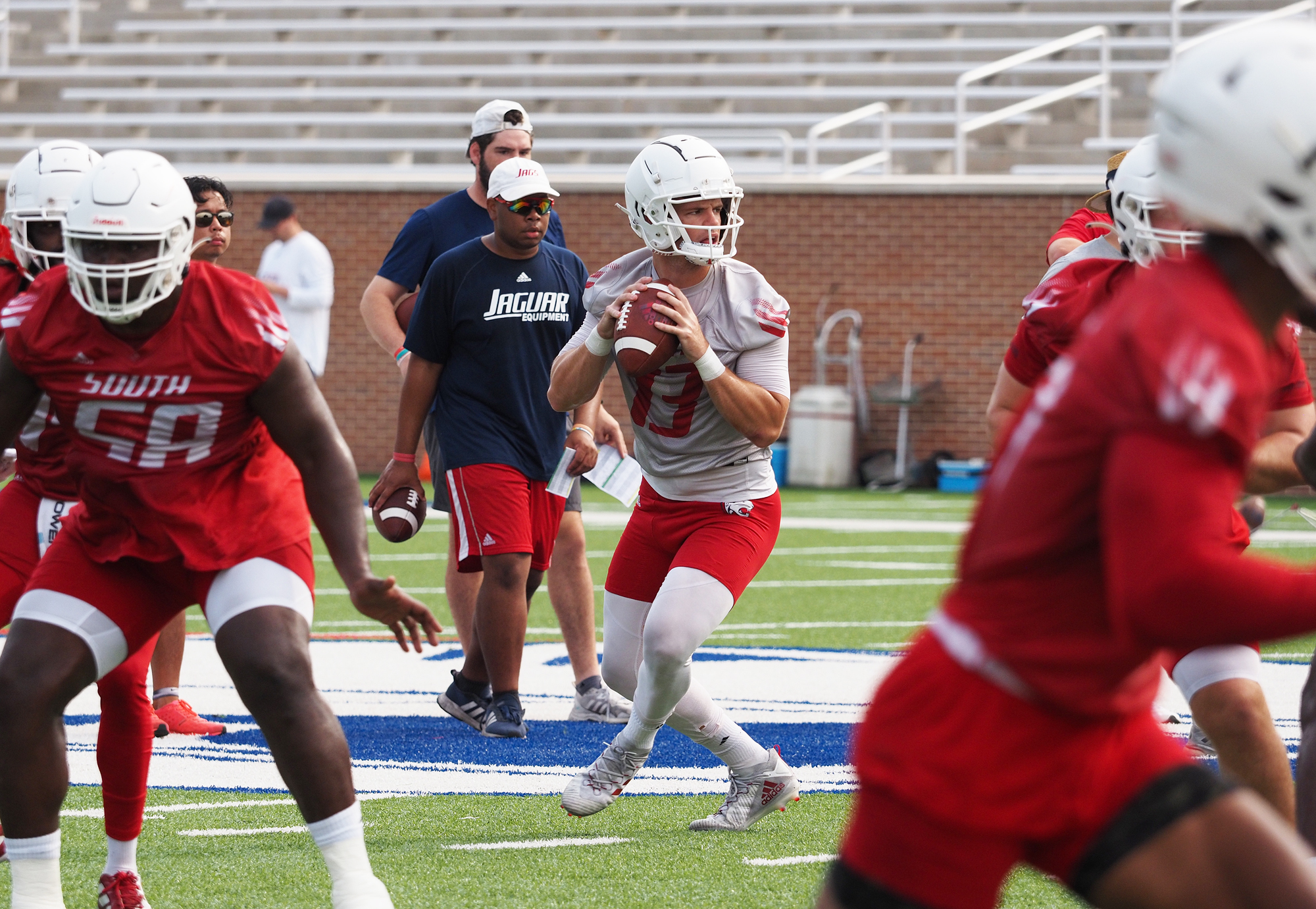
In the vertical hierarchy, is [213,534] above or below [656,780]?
above

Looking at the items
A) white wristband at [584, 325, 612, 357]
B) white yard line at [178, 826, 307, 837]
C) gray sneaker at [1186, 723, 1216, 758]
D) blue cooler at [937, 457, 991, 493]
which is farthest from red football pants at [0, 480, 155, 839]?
blue cooler at [937, 457, 991, 493]

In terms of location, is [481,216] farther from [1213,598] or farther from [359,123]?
[359,123]

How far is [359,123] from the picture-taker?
62.5 feet

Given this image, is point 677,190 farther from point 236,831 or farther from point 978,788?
point 978,788

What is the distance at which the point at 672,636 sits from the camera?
158 inches

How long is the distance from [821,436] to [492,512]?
1062cm

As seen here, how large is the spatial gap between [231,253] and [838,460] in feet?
22.9

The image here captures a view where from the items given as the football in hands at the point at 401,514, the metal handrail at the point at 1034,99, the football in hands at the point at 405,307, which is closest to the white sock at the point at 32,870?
the football in hands at the point at 401,514

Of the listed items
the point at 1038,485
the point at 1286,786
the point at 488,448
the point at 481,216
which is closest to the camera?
the point at 1038,485

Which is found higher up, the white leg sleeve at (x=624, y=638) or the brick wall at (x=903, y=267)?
the white leg sleeve at (x=624, y=638)

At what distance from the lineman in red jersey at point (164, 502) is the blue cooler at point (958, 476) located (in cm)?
1329

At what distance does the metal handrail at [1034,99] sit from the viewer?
16578 mm

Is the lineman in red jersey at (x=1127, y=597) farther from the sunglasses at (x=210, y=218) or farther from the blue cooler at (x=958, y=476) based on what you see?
the blue cooler at (x=958, y=476)

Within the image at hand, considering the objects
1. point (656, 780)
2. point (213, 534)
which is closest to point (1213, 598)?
point (213, 534)
